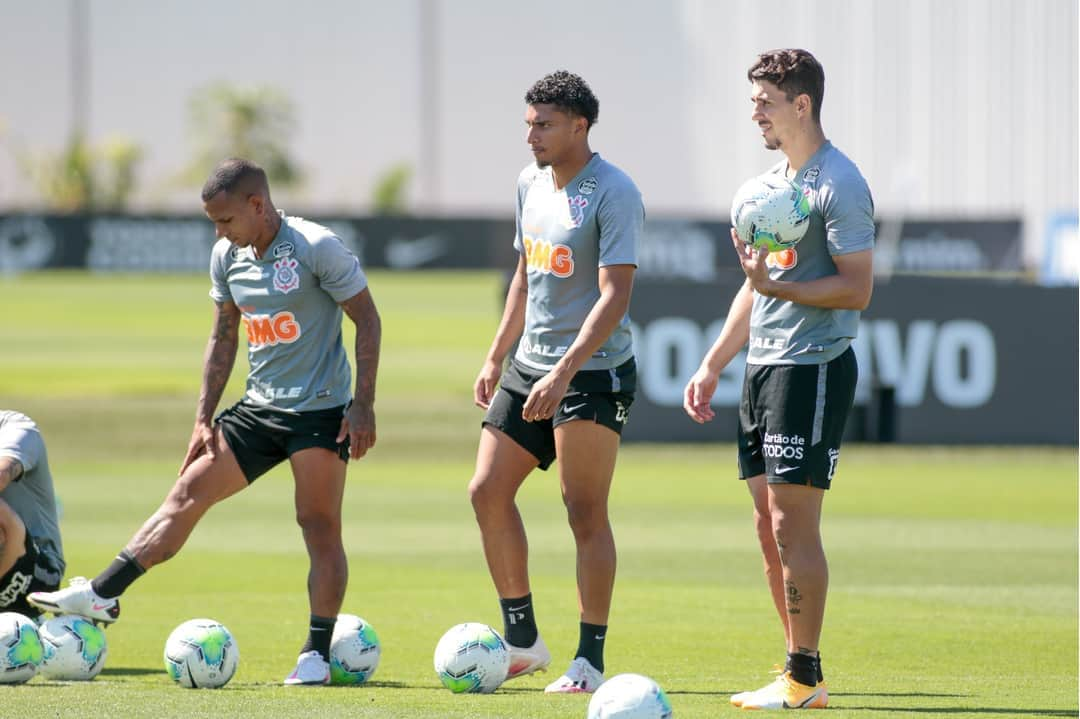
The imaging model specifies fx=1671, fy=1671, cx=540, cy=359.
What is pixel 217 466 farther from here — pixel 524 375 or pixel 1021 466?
pixel 1021 466

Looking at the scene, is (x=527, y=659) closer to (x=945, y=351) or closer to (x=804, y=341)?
(x=804, y=341)

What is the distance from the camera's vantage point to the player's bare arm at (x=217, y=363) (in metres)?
7.34

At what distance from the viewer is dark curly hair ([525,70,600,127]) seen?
6.87 meters

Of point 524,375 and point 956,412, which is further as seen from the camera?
point 956,412

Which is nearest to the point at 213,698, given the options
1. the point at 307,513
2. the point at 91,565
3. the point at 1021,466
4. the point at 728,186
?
the point at 307,513

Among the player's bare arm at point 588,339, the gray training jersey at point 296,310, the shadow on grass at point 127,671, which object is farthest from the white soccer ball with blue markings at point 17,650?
the player's bare arm at point 588,339

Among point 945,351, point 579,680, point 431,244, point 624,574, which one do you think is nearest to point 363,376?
point 579,680

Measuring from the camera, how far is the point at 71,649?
6.91 metres

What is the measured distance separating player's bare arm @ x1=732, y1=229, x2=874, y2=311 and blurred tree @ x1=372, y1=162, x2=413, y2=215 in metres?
56.7

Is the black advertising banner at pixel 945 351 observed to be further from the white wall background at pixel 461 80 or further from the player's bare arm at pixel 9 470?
the white wall background at pixel 461 80

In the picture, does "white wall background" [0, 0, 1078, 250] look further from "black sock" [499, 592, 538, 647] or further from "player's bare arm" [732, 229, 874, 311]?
"player's bare arm" [732, 229, 874, 311]

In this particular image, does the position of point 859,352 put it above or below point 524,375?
below

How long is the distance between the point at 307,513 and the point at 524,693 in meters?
1.22

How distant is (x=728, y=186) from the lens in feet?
201
